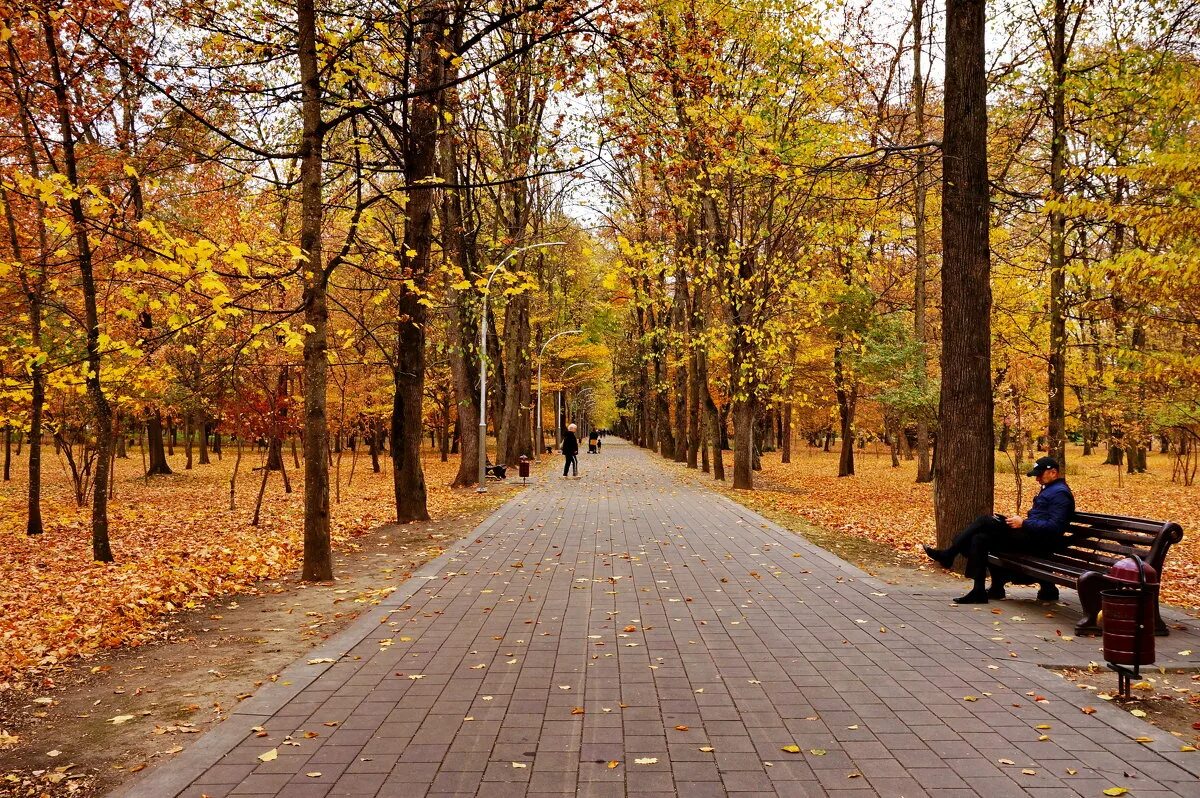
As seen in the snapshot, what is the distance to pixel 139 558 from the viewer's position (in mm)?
11477

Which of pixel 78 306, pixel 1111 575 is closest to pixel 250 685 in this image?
pixel 1111 575

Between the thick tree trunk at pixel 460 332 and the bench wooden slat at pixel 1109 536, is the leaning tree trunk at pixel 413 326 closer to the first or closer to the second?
the thick tree trunk at pixel 460 332

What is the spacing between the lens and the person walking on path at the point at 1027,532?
7715 millimetres

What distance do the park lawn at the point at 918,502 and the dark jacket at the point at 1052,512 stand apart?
Answer: 194 centimetres

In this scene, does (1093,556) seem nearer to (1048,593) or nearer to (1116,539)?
(1116,539)

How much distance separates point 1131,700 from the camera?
16.7 ft

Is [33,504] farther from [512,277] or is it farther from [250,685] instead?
[250,685]

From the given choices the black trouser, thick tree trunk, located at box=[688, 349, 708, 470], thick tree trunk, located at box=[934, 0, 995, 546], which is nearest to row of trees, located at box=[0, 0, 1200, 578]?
thick tree trunk, located at box=[934, 0, 995, 546]

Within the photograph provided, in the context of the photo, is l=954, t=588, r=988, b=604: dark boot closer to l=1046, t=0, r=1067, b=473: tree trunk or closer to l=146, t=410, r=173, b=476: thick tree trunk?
l=1046, t=0, r=1067, b=473: tree trunk

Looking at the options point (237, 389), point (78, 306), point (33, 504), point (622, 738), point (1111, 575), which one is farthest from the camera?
point (78, 306)

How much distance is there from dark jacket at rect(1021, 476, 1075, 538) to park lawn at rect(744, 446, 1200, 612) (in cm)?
194

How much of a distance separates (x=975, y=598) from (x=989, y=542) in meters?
0.58

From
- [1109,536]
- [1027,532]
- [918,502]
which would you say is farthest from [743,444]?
[1109,536]

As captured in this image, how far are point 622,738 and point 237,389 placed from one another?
1598 cm
